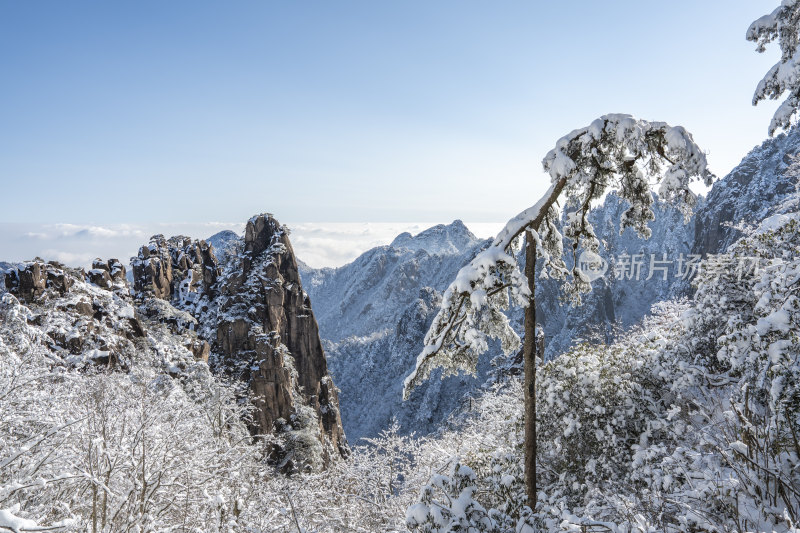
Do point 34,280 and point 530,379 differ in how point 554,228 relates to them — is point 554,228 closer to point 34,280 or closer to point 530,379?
point 530,379

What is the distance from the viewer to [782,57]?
6.23 m

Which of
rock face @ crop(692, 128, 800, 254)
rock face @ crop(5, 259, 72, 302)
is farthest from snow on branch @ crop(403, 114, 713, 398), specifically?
rock face @ crop(692, 128, 800, 254)

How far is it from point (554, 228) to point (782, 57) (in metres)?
4.41

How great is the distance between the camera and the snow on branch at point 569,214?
4.56 m

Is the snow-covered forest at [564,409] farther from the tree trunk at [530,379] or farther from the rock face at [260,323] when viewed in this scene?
the rock face at [260,323]

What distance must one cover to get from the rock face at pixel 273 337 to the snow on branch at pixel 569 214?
29.2 metres

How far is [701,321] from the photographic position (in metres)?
9.52

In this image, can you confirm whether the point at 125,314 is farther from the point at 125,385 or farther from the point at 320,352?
the point at 320,352

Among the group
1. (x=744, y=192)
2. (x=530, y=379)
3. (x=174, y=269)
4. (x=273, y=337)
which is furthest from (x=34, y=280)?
(x=744, y=192)

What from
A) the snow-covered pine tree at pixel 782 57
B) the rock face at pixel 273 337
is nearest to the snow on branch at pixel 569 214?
the snow-covered pine tree at pixel 782 57

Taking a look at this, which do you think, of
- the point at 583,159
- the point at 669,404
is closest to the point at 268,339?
the point at 669,404

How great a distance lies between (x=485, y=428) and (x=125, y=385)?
17682 mm

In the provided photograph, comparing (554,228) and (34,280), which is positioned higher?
(554,228)

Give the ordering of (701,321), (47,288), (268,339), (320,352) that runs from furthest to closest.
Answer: (320,352) < (268,339) < (47,288) < (701,321)
